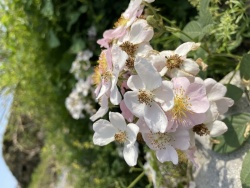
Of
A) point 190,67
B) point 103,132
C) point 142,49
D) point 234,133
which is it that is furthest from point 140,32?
point 234,133

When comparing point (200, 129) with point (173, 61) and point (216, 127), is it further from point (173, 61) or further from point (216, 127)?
point (173, 61)

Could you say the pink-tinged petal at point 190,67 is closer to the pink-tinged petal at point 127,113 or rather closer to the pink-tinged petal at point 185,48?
the pink-tinged petal at point 185,48

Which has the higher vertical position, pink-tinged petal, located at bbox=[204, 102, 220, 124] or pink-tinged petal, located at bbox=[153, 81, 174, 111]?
pink-tinged petal, located at bbox=[153, 81, 174, 111]

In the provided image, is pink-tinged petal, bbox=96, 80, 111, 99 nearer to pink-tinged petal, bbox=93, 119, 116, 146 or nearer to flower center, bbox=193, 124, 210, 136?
pink-tinged petal, bbox=93, 119, 116, 146

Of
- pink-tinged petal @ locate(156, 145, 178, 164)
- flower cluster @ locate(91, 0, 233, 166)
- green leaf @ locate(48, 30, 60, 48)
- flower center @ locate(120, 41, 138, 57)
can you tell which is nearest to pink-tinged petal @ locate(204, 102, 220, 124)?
flower cluster @ locate(91, 0, 233, 166)

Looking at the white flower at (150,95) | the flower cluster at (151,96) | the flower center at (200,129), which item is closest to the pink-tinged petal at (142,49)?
the flower cluster at (151,96)

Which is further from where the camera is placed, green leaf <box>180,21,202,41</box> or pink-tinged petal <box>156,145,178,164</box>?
green leaf <box>180,21,202,41</box>

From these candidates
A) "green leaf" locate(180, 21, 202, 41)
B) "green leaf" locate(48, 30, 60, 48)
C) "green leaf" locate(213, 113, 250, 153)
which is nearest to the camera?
"green leaf" locate(213, 113, 250, 153)

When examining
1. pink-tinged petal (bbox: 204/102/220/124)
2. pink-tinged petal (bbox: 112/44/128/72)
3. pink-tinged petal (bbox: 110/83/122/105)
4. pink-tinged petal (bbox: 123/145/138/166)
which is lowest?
pink-tinged petal (bbox: 123/145/138/166)
